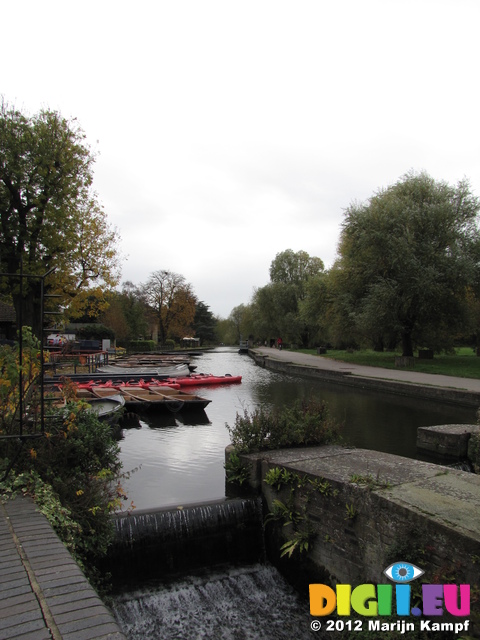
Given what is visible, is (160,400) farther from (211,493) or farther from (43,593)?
(43,593)

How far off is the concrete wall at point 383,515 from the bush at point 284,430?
70 cm

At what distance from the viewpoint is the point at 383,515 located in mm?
4402

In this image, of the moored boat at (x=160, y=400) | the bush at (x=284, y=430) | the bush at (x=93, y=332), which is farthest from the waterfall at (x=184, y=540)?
the bush at (x=93, y=332)

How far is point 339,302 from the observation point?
1136 inches

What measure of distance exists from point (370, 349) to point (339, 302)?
56.7 ft

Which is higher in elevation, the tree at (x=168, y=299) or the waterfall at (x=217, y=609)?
the tree at (x=168, y=299)

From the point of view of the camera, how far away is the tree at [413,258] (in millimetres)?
24000

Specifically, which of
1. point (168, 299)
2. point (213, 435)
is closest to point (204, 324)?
point (168, 299)

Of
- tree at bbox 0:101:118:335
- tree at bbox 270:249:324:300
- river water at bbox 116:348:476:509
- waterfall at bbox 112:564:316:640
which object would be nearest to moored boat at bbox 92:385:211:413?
river water at bbox 116:348:476:509

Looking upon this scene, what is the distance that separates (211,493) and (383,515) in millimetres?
3603

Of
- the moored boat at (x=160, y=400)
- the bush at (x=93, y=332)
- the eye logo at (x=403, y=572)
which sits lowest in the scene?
the moored boat at (x=160, y=400)

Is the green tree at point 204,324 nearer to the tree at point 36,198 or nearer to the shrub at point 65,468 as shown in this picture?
the tree at point 36,198

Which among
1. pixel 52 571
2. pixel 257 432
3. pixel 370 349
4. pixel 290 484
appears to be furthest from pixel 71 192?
pixel 370 349

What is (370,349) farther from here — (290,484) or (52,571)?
(52,571)
